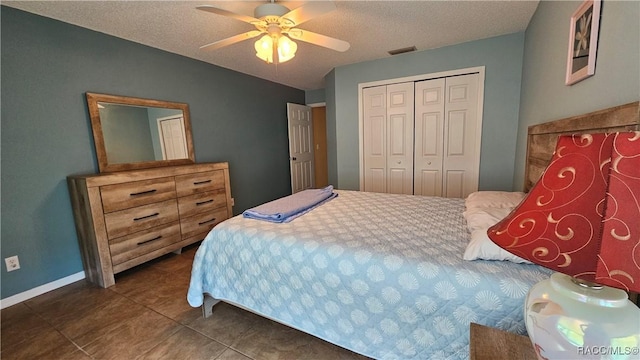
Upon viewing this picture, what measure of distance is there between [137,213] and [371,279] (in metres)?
2.25

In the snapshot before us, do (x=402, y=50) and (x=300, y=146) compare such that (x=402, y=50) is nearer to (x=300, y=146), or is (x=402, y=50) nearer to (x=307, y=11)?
(x=307, y=11)

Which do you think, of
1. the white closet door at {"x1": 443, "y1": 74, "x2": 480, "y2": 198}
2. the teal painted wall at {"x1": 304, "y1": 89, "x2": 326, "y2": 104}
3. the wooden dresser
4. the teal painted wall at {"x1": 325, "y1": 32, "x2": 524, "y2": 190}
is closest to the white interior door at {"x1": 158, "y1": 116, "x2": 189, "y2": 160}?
the wooden dresser

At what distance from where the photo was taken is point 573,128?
1.25 m

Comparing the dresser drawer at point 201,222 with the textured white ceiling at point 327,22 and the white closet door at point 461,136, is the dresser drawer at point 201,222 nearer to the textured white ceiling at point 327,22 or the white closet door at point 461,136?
the textured white ceiling at point 327,22

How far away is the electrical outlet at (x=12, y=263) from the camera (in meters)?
1.97

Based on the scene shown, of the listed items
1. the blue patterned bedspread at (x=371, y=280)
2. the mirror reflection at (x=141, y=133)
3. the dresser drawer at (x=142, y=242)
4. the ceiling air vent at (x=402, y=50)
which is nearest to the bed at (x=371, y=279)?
the blue patterned bedspread at (x=371, y=280)

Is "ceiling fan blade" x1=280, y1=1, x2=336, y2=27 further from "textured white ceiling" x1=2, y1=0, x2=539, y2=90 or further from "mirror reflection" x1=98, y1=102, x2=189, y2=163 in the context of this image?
"mirror reflection" x1=98, y1=102, x2=189, y2=163

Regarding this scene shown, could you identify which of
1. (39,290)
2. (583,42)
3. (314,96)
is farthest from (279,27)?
(314,96)

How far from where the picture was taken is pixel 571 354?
53 centimetres

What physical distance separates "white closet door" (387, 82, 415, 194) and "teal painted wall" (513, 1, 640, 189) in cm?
116

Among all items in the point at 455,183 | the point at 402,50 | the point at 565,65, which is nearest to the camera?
the point at 565,65

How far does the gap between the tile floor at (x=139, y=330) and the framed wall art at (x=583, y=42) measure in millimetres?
1893

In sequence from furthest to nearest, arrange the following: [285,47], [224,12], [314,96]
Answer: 1. [314,96]
2. [285,47]
3. [224,12]

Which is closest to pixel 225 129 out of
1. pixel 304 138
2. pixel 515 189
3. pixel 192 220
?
pixel 192 220
